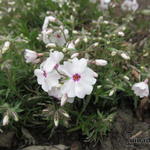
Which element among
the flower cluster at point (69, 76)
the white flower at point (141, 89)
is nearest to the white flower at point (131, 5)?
the white flower at point (141, 89)

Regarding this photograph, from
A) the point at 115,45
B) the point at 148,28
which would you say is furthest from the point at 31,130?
the point at 148,28

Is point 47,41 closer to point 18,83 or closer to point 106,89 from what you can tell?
point 18,83

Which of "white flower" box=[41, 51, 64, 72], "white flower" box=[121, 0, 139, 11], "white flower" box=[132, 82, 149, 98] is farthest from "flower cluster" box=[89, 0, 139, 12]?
"white flower" box=[41, 51, 64, 72]

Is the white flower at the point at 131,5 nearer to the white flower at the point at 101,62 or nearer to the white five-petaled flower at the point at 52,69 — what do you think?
the white flower at the point at 101,62

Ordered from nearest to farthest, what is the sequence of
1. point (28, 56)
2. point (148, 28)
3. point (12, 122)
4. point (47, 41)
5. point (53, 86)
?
point (53, 86) < point (28, 56) < point (12, 122) < point (47, 41) < point (148, 28)

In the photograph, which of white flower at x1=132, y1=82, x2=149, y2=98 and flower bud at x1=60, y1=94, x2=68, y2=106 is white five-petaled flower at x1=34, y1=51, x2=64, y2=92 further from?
white flower at x1=132, y1=82, x2=149, y2=98

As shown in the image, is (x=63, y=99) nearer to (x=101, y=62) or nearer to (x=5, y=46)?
(x=101, y=62)

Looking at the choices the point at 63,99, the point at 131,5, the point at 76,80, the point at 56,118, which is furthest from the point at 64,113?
the point at 131,5
